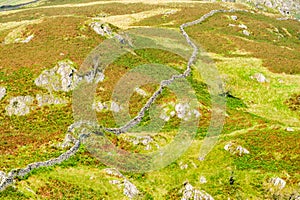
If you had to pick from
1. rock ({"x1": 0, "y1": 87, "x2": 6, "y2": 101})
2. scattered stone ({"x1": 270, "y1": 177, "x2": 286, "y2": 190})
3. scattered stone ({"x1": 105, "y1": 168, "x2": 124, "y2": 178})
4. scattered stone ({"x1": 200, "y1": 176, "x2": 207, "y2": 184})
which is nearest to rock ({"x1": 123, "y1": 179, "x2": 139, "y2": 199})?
scattered stone ({"x1": 105, "y1": 168, "x2": 124, "y2": 178})

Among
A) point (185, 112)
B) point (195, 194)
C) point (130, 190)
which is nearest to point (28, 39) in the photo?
point (185, 112)

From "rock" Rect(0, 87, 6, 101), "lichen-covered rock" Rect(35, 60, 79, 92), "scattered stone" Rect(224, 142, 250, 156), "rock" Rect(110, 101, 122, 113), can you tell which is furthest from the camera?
"lichen-covered rock" Rect(35, 60, 79, 92)

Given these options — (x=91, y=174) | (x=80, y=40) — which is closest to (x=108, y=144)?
(x=91, y=174)

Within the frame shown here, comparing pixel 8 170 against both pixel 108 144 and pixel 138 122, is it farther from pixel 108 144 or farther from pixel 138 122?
pixel 138 122

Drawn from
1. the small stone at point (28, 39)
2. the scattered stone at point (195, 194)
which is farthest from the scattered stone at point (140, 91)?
the small stone at point (28, 39)

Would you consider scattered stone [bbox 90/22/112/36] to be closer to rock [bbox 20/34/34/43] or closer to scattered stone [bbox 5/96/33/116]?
rock [bbox 20/34/34/43]

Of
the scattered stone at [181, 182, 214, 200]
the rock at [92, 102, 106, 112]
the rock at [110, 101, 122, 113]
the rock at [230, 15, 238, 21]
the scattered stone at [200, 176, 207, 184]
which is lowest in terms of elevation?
the rock at [230, 15, 238, 21]

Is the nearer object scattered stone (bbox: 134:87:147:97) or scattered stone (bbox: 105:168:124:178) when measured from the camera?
scattered stone (bbox: 105:168:124:178)
